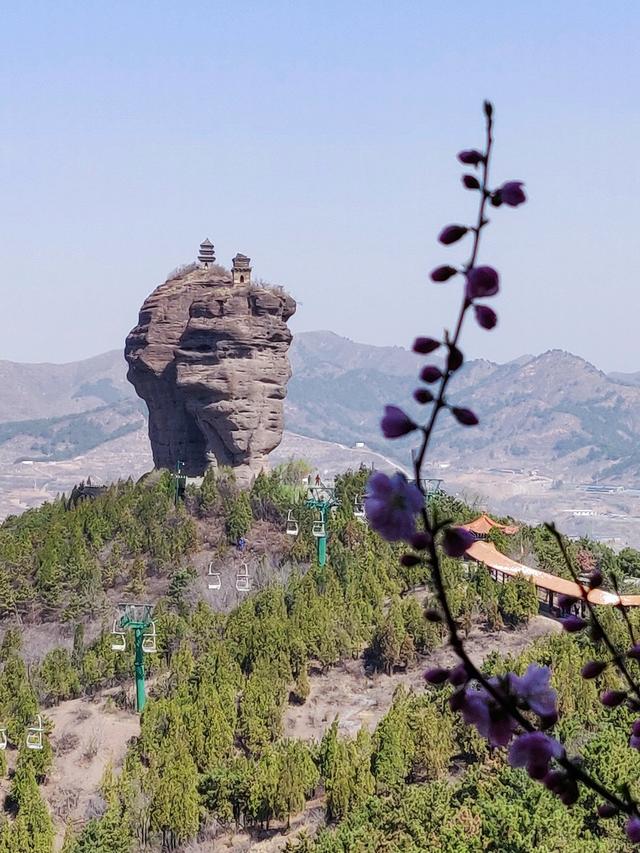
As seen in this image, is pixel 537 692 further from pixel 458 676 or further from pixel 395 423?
pixel 395 423

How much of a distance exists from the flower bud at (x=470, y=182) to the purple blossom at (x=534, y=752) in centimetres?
97

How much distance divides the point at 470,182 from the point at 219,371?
35.6 meters

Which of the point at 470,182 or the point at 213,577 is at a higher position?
the point at 470,182

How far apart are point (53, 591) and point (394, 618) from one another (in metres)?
9.98

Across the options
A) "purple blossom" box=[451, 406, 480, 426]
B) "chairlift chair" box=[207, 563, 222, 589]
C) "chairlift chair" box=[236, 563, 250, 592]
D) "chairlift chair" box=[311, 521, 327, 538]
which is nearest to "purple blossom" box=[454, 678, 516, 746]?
"purple blossom" box=[451, 406, 480, 426]

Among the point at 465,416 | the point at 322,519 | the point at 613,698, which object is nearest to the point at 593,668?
the point at 613,698

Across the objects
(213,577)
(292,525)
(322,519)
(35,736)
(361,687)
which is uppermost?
(322,519)

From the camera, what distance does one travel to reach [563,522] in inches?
6821

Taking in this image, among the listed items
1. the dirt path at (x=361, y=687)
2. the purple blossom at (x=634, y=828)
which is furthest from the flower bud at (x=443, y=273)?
the dirt path at (x=361, y=687)

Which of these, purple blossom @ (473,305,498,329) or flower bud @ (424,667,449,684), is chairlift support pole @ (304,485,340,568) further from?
purple blossom @ (473,305,498,329)

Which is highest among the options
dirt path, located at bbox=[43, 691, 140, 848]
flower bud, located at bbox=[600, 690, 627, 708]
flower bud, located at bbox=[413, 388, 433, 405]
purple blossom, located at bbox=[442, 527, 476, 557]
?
flower bud, located at bbox=[413, 388, 433, 405]

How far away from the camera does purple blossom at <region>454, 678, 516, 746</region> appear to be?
2.17 meters

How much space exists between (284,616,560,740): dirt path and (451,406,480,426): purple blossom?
21.4 m

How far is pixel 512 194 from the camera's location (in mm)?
2059
